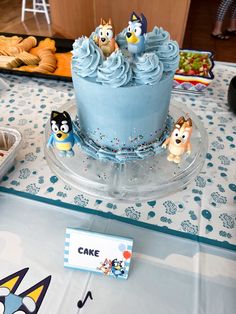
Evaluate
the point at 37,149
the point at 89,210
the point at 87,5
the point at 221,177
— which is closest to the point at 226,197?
the point at 221,177

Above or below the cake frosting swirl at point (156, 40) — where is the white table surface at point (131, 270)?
below

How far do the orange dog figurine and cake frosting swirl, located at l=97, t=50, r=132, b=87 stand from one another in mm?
78

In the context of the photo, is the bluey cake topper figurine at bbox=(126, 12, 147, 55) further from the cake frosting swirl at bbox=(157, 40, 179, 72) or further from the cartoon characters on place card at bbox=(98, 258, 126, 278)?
the cartoon characters on place card at bbox=(98, 258, 126, 278)

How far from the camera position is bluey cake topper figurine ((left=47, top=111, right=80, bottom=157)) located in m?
0.65

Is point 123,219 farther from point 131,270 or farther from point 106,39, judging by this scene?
point 106,39

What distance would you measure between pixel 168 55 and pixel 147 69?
0.30 ft

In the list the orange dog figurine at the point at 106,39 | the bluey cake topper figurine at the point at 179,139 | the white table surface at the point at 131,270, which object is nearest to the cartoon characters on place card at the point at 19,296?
the white table surface at the point at 131,270

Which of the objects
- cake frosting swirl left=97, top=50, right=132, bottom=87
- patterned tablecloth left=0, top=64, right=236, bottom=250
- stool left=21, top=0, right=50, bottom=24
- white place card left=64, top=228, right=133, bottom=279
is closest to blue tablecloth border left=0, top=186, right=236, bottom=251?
patterned tablecloth left=0, top=64, right=236, bottom=250

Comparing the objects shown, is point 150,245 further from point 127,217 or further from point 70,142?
point 70,142

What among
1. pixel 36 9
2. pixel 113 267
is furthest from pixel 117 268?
pixel 36 9

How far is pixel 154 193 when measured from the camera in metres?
0.68

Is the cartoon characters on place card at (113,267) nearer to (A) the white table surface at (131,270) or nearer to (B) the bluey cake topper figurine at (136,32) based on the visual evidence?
Result: (A) the white table surface at (131,270)

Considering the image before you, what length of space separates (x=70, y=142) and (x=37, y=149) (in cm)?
25

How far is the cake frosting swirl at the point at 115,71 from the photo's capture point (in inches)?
22.0
